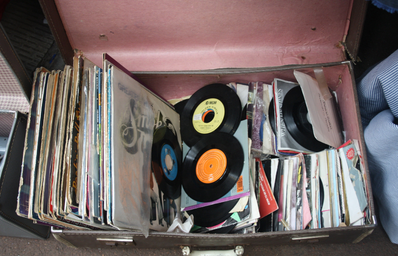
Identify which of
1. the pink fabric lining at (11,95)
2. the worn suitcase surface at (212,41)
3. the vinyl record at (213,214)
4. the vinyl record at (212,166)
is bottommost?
the vinyl record at (213,214)

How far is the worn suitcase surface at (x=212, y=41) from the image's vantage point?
114 cm

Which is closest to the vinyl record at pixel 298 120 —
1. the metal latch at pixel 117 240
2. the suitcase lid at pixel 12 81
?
the metal latch at pixel 117 240

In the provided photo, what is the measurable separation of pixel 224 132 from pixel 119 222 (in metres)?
0.54

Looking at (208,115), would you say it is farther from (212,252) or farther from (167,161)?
(212,252)

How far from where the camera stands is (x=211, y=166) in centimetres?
114

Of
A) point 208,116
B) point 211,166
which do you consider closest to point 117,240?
point 211,166

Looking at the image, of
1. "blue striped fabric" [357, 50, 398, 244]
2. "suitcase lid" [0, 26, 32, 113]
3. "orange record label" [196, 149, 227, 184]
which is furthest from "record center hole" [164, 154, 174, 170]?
"blue striped fabric" [357, 50, 398, 244]

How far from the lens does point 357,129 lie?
1.05 m

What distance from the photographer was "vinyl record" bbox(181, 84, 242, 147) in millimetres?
1176

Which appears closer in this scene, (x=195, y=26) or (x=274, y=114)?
(x=274, y=114)

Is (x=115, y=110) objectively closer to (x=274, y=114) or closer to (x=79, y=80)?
(x=79, y=80)

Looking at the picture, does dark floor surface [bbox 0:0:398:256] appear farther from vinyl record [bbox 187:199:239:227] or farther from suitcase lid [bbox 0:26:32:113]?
suitcase lid [bbox 0:26:32:113]

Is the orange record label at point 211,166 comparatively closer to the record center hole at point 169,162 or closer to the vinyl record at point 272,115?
the record center hole at point 169,162

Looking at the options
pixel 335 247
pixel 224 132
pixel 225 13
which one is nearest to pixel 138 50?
pixel 225 13
